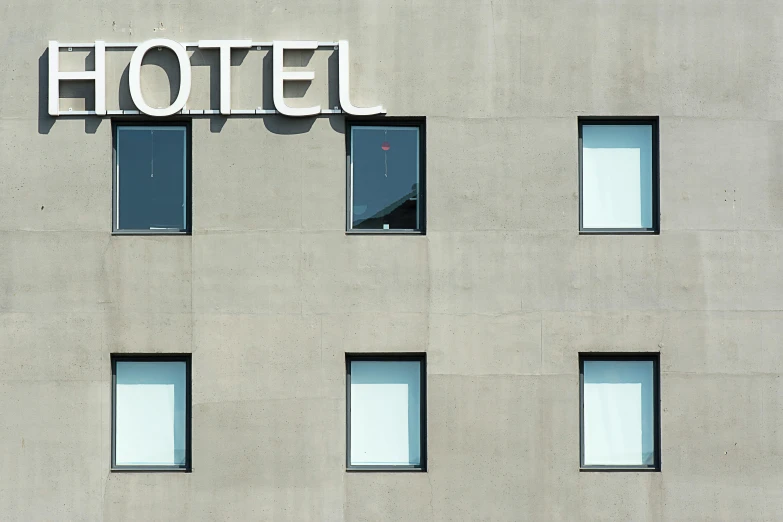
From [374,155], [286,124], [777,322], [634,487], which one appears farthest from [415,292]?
[777,322]

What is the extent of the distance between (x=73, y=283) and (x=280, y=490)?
13.0ft

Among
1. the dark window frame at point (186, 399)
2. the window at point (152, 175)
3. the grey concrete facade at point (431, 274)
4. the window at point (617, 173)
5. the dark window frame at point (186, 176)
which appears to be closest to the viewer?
the grey concrete facade at point (431, 274)

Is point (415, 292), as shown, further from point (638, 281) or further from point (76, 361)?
point (76, 361)

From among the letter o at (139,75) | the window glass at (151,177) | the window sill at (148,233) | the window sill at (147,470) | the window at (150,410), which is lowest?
the window sill at (147,470)

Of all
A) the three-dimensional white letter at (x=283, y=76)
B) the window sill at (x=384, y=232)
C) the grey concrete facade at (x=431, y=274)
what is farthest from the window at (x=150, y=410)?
the three-dimensional white letter at (x=283, y=76)

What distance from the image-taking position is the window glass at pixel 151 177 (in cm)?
1282

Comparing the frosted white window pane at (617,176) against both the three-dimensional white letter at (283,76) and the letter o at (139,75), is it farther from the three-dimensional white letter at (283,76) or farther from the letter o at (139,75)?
the letter o at (139,75)

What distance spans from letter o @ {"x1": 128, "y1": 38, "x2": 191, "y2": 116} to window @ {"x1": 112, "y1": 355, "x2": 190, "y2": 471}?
3.40 m

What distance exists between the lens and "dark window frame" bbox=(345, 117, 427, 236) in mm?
12711

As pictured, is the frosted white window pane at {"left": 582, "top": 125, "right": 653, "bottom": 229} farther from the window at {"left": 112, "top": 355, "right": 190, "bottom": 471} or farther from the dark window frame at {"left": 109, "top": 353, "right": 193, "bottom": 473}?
the window at {"left": 112, "top": 355, "right": 190, "bottom": 471}

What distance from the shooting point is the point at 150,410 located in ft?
41.8

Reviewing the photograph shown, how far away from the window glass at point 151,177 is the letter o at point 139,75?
0.41m

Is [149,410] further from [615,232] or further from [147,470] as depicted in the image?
[615,232]

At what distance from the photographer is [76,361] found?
12.5m
